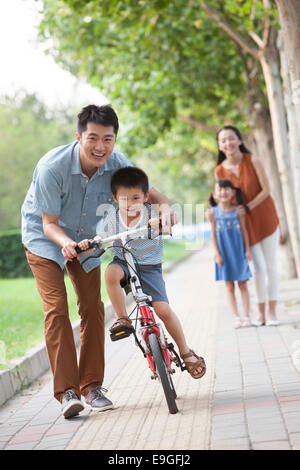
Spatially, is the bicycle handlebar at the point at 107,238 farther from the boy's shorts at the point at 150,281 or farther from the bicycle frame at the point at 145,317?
the boy's shorts at the point at 150,281

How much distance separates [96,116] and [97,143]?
18cm

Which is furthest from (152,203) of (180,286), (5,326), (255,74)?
(180,286)

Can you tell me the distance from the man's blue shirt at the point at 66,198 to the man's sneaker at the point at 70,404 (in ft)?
2.99

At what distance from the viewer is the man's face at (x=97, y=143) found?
520 cm

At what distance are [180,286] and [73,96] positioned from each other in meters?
50.1

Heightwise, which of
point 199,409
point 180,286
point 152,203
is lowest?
point 180,286

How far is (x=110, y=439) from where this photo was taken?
15.1 ft

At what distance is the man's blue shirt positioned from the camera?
17.5ft

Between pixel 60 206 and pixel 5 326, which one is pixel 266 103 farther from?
pixel 60 206

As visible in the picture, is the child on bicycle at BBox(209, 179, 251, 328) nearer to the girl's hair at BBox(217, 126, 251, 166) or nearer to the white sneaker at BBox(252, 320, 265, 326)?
the white sneaker at BBox(252, 320, 265, 326)

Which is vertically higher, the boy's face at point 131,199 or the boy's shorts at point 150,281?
the boy's face at point 131,199

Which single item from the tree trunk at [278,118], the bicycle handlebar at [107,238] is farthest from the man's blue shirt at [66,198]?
the tree trunk at [278,118]

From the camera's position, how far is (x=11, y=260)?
25594mm

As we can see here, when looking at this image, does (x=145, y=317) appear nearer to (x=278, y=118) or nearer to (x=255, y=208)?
(x=255, y=208)
